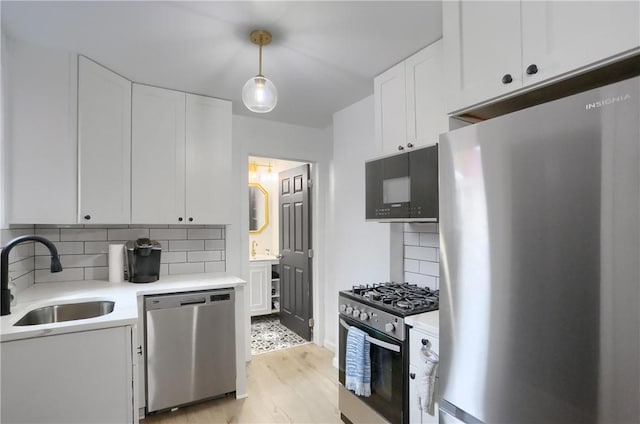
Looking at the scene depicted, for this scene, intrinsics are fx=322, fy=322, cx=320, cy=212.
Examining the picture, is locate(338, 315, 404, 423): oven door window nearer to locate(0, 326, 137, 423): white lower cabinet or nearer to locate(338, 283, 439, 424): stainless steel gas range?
locate(338, 283, 439, 424): stainless steel gas range

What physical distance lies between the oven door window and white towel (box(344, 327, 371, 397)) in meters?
0.04

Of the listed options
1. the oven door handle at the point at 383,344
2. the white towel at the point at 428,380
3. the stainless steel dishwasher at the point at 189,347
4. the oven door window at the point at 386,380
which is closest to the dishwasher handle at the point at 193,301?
the stainless steel dishwasher at the point at 189,347

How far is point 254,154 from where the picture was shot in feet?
11.0

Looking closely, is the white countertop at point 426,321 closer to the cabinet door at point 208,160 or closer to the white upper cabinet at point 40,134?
the cabinet door at point 208,160

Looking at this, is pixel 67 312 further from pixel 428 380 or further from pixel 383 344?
pixel 428 380

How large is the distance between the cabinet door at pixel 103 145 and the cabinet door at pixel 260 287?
7.11 feet

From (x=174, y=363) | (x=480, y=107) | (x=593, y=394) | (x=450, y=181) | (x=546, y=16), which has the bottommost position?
(x=174, y=363)

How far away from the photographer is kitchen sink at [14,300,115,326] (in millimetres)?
1777

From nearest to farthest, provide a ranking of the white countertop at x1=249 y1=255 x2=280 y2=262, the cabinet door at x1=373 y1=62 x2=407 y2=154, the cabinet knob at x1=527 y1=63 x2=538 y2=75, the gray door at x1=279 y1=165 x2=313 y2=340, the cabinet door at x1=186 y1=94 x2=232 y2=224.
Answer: the cabinet knob at x1=527 y1=63 x2=538 y2=75 → the cabinet door at x1=373 y1=62 x2=407 y2=154 → the cabinet door at x1=186 y1=94 x2=232 y2=224 → the gray door at x1=279 y1=165 x2=313 y2=340 → the white countertop at x1=249 y1=255 x2=280 y2=262

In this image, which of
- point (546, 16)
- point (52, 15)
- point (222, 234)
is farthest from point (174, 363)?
point (546, 16)

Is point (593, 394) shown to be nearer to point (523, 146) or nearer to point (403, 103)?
point (523, 146)

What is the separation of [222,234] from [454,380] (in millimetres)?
2478

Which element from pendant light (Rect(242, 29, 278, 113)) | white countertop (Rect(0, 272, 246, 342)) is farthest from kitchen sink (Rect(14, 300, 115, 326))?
pendant light (Rect(242, 29, 278, 113))

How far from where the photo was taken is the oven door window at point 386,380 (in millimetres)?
1714
